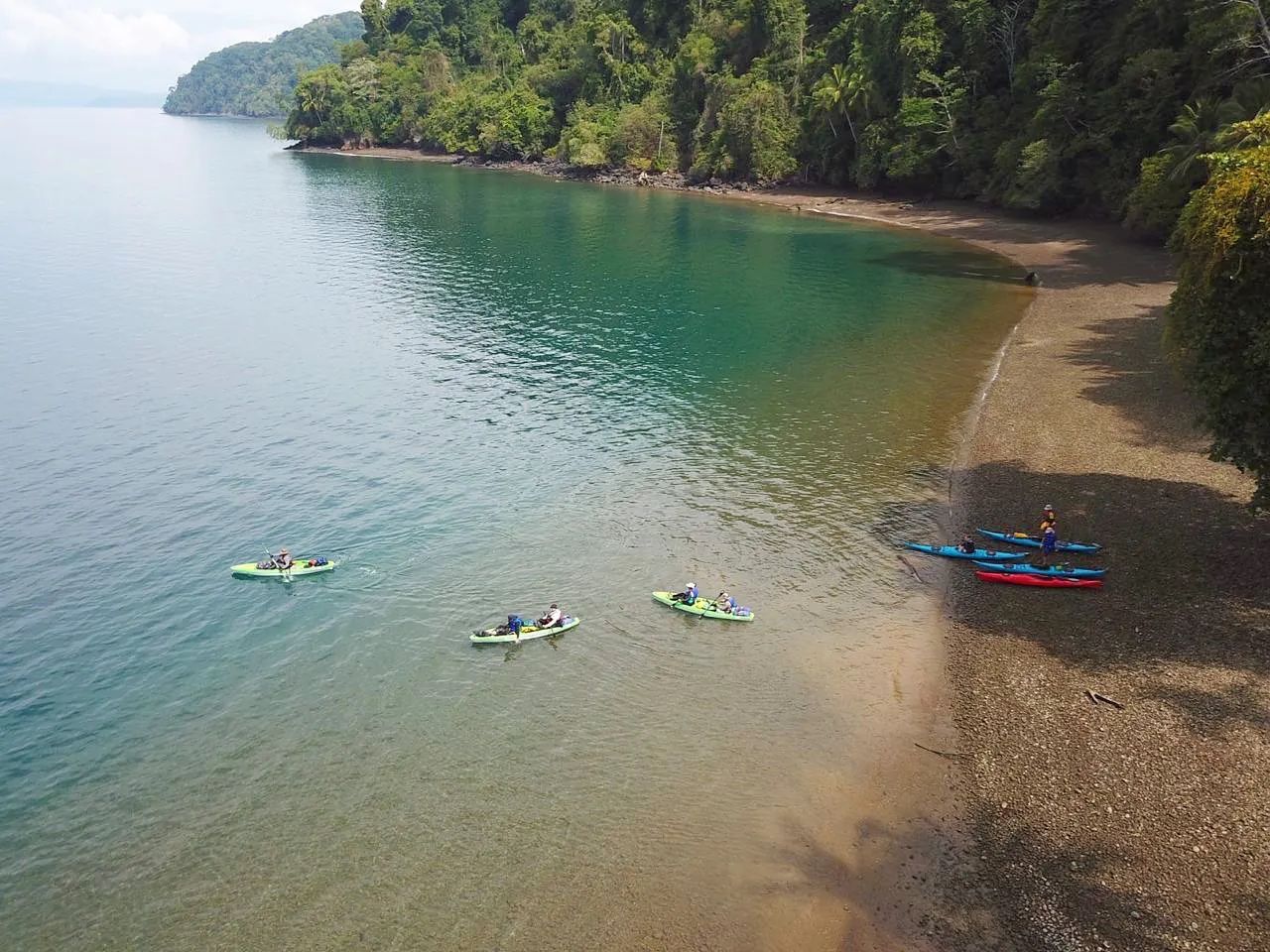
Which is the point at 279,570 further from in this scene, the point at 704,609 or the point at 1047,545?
the point at 1047,545

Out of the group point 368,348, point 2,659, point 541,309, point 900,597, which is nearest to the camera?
point 2,659

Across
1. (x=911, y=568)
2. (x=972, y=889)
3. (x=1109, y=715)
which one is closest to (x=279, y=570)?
(x=911, y=568)

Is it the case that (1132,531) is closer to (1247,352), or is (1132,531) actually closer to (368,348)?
(1247,352)

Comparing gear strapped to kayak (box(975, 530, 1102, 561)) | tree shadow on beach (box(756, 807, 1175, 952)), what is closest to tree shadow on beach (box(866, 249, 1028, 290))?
gear strapped to kayak (box(975, 530, 1102, 561))

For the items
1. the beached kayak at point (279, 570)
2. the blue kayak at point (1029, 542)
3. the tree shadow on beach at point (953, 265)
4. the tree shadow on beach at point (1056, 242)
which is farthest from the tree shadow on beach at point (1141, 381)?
the beached kayak at point (279, 570)

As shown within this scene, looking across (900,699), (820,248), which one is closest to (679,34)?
(820,248)

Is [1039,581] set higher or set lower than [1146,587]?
lower

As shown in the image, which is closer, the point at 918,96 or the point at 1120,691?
the point at 1120,691
